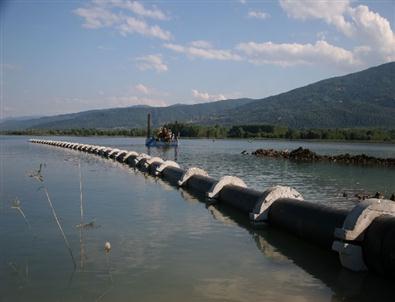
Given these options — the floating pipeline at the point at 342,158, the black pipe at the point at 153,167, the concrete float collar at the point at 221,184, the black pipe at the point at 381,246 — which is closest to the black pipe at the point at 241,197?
the concrete float collar at the point at 221,184

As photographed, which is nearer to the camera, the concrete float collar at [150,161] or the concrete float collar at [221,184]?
the concrete float collar at [221,184]

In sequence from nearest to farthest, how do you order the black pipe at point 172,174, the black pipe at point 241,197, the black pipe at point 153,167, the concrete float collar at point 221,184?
the black pipe at point 241,197
the concrete float collar at point 221,184
the black pipe at point 172,174
the black pipe at point 153,167

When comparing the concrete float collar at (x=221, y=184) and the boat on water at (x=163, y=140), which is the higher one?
the boat on water at (x=163, y=140)

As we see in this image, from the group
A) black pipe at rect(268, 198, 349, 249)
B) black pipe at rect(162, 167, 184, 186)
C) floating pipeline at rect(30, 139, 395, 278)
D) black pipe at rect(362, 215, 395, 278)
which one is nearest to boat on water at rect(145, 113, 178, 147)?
black pipe at rect(162, 167, 184, 186)

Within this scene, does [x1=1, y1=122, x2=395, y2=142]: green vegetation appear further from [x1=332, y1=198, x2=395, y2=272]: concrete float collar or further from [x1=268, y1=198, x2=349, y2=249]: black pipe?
[x1=332, y1=198, x2=395, y2=272]: concrete float collar

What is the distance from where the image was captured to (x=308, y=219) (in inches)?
433

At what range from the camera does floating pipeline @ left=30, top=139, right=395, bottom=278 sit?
27.2 ft

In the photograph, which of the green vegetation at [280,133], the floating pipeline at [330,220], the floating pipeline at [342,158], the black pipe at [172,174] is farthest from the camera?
the green vegetation at [280,133]

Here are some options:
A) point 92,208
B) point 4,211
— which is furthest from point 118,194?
point 4,211

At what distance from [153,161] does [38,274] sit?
21.8 m

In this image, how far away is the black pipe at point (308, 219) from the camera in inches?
395

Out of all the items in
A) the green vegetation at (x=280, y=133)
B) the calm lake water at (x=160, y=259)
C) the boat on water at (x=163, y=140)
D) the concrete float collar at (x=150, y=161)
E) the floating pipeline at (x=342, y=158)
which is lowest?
the calm lake water at (x=160, y=259)

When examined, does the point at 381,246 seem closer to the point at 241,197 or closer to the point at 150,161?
the point at 241,197

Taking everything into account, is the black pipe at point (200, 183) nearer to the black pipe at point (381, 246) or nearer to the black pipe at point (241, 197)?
the black pipe at point (241, 197)
